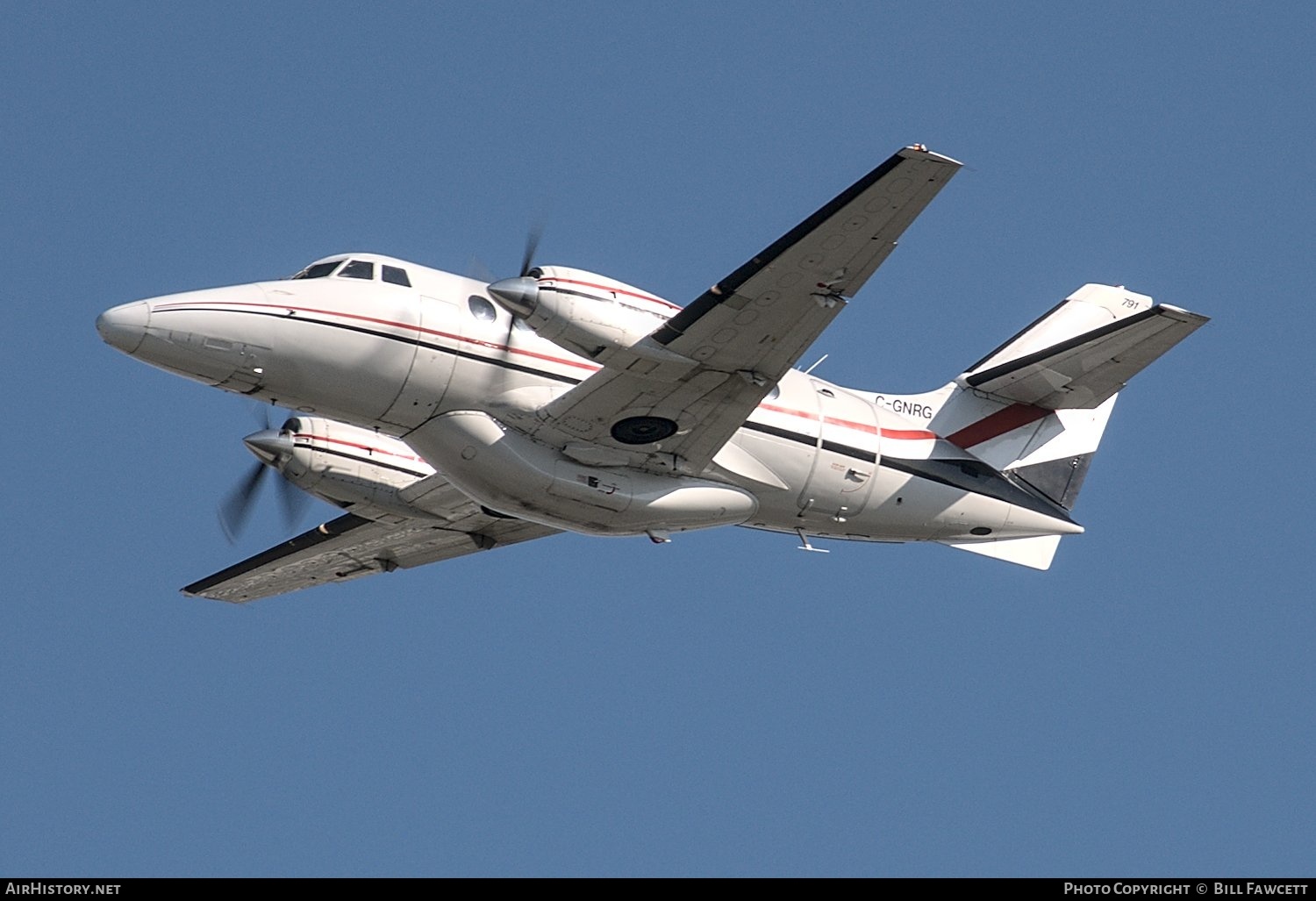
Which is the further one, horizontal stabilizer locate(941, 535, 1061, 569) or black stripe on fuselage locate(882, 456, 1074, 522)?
horizontal stabilizer locate(941, 535, 1061, 569)

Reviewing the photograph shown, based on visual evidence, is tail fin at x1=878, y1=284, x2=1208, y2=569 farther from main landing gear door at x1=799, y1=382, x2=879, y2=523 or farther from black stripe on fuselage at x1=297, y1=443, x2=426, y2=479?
black stripe on fuselage at x1=297, y1=443, x2=426, y2=479

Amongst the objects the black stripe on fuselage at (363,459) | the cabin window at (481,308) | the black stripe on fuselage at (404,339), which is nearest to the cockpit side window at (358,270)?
the black stripe on fuselage at (404,339)

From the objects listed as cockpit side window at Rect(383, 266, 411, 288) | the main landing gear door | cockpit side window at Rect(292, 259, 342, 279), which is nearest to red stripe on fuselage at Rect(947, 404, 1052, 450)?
the main landing gear door

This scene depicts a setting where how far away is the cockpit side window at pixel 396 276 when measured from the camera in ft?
75.7

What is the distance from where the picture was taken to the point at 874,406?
25812mm

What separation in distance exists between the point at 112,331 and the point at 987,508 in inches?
492

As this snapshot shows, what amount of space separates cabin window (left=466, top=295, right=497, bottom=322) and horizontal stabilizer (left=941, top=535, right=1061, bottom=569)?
7.73 m

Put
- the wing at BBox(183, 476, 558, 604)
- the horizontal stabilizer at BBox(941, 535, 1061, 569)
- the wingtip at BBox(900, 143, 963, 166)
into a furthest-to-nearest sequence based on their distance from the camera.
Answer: the wing at BBox(183, 476, 558, 604)
the horizontal stabilizer at BBox(941, 535, 1061, 569)
the wingtip at BBox(900, 143, 963, 166)

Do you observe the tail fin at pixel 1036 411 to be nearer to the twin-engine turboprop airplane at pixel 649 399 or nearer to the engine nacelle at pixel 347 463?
the twin-engine turboprop airplane at pixel 649 399

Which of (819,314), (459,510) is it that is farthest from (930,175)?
(459,510)

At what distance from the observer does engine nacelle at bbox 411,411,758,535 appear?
23141 millimetres

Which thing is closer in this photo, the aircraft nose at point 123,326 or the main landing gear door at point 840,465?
the aircraft nose at point 123,326

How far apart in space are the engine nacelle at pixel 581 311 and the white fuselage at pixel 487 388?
9 centimetres

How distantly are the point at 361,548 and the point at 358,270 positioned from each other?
22.5ft
